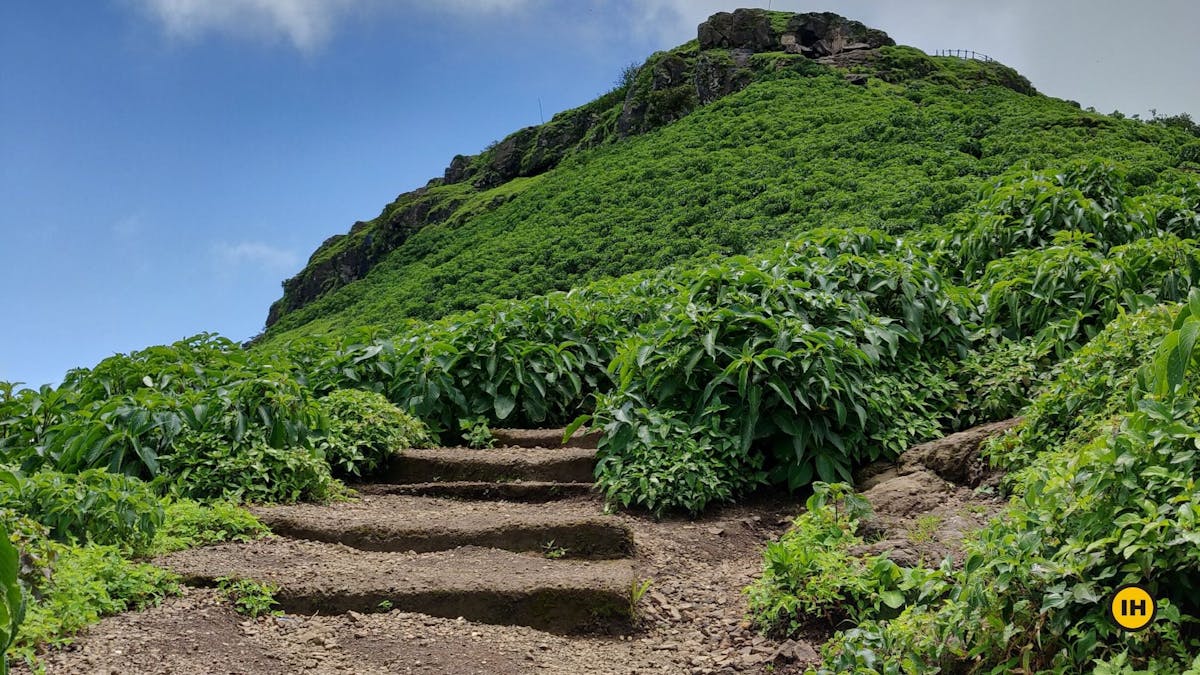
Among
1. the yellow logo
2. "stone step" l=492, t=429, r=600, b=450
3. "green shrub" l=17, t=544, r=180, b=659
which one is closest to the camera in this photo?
the yellow logo

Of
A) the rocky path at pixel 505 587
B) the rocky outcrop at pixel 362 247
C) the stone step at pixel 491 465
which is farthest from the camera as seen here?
the rocky outcrop at pixel 362 247

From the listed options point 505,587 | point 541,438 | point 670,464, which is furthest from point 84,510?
point 541,438

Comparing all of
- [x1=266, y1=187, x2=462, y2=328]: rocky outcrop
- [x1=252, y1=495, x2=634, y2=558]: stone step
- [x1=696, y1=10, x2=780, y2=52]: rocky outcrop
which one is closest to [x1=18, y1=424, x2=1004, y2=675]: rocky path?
[x1=252, y1=495, x2=634, y2=558]: stone step

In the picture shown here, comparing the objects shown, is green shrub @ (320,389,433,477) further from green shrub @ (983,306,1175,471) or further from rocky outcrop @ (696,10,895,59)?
rocky outcrop @ (696,10,895,59)

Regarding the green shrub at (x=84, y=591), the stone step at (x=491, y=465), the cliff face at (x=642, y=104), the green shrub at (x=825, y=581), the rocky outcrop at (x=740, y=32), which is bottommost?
the green shrub at (x=825, y=581)

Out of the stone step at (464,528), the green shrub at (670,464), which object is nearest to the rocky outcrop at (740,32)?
the green shrub at (670,464)

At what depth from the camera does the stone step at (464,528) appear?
452 centimetres

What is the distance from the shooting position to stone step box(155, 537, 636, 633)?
12.8 feet

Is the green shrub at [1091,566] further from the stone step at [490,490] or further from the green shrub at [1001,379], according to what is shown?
the stone step at [490,490]

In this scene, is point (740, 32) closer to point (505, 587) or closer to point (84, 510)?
point (505, 587)

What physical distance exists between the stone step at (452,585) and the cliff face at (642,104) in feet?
96.8

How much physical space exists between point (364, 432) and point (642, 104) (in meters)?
30.5

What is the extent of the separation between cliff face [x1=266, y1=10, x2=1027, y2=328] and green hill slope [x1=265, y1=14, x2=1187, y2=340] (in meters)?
0.21

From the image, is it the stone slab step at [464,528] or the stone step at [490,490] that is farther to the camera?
the stone step at [490,490]
